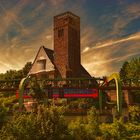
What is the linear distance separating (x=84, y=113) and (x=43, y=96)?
11738 mm

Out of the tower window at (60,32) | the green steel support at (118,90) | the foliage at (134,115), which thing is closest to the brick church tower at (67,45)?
the tower window at (60,32)

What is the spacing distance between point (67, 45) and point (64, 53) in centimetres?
186

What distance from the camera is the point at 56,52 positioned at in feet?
245

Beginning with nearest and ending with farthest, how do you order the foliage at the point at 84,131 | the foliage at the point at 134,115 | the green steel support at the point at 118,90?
the foliage at the point at 84,131 < the green steel support at the point at 118,90 < the foliage at the point at 134,115

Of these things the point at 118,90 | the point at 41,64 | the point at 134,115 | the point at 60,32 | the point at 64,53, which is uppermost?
the point at 60,32

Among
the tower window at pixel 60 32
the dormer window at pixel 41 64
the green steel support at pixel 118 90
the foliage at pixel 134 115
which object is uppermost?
the tower window at pixel 60 32

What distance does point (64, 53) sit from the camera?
73125 millimetres

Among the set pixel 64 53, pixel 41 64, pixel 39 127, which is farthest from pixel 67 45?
pixel 39 127

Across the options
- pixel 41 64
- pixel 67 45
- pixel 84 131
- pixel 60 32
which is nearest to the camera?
pixel 84 131

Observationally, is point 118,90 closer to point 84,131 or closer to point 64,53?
point 84,131

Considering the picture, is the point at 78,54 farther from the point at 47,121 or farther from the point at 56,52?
the point at 47,121

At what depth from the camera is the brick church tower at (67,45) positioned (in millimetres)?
72625

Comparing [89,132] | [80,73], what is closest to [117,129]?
[89,132]

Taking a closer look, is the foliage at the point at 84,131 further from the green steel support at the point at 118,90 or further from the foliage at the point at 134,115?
the foliage at the point at 134,115
